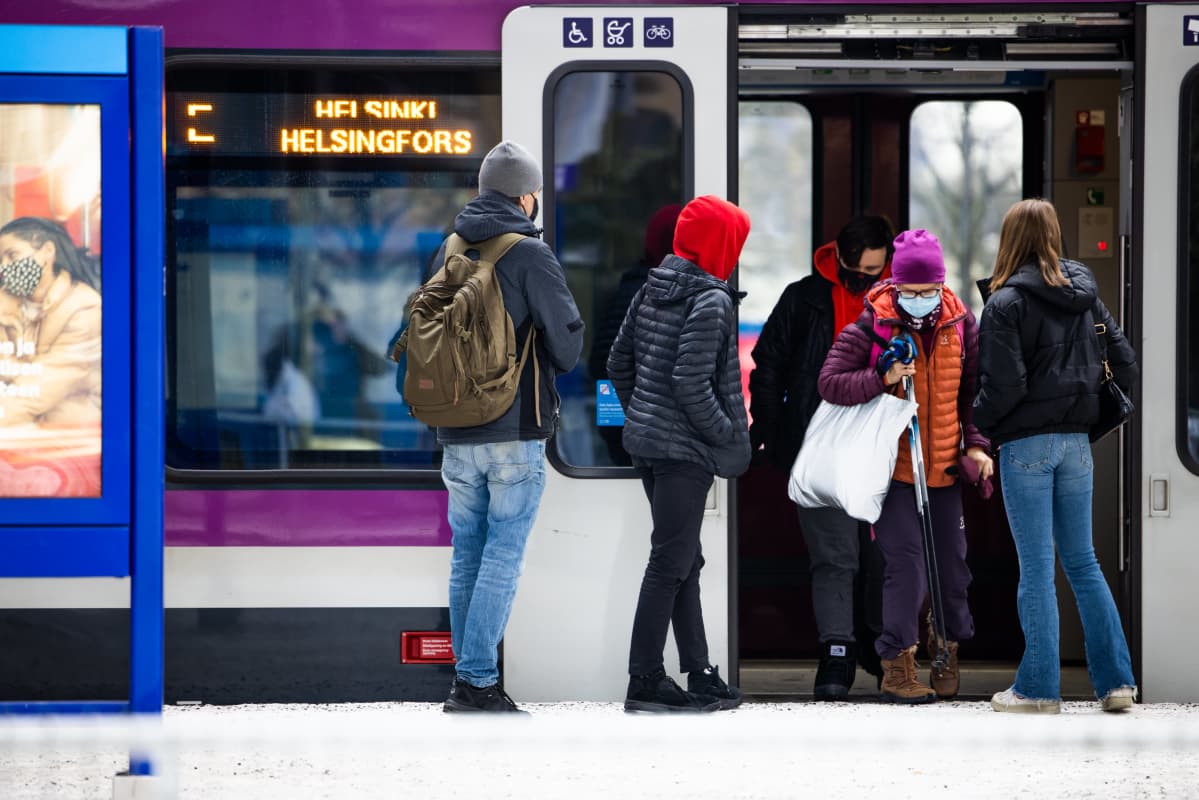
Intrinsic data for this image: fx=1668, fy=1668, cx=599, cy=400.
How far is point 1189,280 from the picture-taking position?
5.66 m

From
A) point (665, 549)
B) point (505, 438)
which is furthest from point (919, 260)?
point (505, 438)

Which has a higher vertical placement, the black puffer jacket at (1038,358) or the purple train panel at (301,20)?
the purple train panel at (301,20)

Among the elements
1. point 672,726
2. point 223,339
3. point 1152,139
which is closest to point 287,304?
point 223,339

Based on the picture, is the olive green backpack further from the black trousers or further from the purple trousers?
the purple trousers

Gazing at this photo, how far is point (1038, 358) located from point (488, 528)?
1.82 meters

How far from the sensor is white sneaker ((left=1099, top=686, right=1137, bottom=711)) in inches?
213

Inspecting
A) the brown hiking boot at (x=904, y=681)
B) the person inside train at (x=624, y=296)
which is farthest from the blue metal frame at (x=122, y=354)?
the brown hiking boot at (x=904, y=681)

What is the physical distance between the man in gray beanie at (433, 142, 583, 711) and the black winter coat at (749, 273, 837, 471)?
1107 mm

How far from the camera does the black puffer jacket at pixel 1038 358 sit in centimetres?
523

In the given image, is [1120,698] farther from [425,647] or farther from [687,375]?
[425,647]

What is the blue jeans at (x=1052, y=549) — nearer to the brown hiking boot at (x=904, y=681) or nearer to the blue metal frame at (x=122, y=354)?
the brown hiking boot at (x=904, y=681)

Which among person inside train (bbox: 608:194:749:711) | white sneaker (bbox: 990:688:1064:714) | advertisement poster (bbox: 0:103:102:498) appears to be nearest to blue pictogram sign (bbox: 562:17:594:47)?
person inside train (bbox: 608:194:749:711)

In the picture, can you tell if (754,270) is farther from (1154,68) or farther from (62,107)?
(62,107)

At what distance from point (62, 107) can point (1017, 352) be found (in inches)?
115
